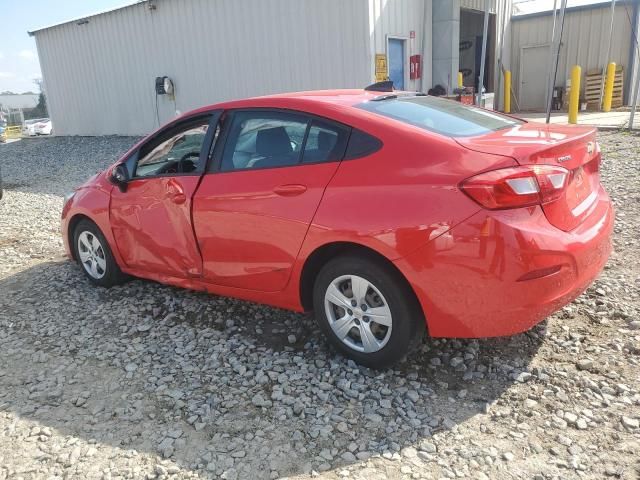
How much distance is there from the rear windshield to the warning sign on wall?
27.4 feet

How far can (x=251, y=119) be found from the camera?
359 cm

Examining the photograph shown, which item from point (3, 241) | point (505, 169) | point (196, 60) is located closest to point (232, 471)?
point (505, 169)

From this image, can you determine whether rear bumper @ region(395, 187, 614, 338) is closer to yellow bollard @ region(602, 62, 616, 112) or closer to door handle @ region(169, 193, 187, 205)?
door handle @ region(169, 193, 187, 205)

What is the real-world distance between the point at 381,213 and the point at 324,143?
2.04 ft

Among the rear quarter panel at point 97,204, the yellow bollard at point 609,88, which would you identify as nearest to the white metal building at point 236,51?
the yellow bollard at point 609,88

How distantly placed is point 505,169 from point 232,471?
195 centimetres

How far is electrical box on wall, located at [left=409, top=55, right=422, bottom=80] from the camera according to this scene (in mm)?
12917

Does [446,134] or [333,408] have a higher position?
[446,134]

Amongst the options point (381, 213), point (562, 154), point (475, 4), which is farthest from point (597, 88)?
point (381, 213)

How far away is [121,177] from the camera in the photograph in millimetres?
4277

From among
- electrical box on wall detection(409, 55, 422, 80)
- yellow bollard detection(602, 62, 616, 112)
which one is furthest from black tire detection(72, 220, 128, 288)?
yellow bollard detection(602, 62, 616, 112)

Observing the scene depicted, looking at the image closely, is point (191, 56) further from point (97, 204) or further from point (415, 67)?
point (97, 204)

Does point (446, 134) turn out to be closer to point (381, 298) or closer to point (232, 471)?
point (381, 298)

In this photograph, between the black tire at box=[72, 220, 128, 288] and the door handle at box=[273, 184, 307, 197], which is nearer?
the door handle at box=[273, 184, 307, 197]
